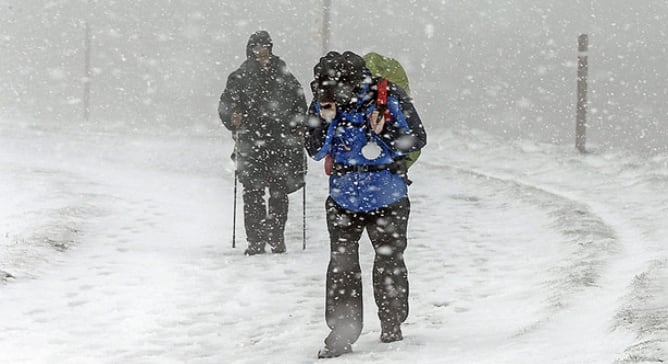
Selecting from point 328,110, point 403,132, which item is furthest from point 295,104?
point 403,132

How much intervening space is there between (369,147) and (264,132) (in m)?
3.57

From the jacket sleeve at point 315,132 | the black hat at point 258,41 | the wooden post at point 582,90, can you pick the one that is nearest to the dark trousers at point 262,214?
the black hat at point 258,41

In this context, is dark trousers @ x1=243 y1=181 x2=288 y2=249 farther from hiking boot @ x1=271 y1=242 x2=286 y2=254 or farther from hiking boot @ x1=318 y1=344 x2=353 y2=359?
hiking boot @ x1=318 y1=344 x2=353 y2=359

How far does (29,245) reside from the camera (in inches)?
349

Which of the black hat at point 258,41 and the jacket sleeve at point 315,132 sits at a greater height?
the black hat at point 258,41

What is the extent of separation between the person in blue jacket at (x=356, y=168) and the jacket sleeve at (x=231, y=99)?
3289mm

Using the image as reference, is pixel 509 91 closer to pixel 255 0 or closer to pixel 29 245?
pixel 255 0

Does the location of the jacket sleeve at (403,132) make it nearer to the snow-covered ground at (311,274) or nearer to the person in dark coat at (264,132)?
the snow-covered ground at (311,274)

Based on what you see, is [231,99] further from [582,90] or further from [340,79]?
[582,90]

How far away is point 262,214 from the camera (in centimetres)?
898

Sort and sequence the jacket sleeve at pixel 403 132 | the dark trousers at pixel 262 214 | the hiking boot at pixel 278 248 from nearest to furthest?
the jacket sleeve at pixel 403 132, the dark trousers at pixel 262 214, the hiking boot at pixel 278 248

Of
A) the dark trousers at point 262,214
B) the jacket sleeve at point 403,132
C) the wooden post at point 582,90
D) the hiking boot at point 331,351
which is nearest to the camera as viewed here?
the jacket sleeve at point 403,132

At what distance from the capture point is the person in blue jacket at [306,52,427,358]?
5410 mm

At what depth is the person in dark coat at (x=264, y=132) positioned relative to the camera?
345 inches
